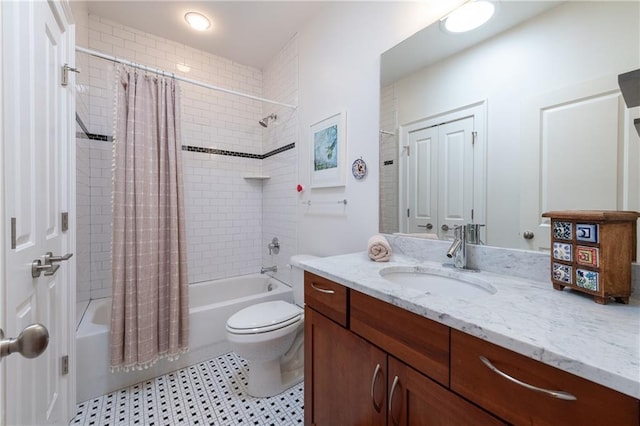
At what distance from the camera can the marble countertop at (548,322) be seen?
1.46 ft

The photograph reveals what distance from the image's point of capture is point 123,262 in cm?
166

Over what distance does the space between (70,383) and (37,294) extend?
0.76 metres

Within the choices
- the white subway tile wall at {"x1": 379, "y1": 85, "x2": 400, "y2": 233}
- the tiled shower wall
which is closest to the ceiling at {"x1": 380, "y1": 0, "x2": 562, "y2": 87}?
the white subway tile wall at {"x1": 379, "y1": 85, "x2": 400, "y2": 233}

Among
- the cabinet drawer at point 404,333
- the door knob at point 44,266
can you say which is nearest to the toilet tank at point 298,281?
the cabinet drawer at point 404,333

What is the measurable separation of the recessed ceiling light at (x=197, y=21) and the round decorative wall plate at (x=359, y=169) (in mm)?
1707

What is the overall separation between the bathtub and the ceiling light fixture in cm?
208

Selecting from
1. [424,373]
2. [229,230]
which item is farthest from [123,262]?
[424,373]

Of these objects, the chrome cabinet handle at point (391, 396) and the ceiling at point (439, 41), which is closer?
the chrome cabinet handle at point (391, 396)

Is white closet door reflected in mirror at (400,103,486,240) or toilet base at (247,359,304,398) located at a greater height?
white closet door reflected in mirror at (400,103,486,240)

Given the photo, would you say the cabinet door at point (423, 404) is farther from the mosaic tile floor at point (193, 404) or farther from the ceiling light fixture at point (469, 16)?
the ceiling light fixture at point (469, 16)

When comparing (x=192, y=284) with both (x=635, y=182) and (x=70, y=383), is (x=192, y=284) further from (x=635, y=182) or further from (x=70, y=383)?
(x=635, y=182)

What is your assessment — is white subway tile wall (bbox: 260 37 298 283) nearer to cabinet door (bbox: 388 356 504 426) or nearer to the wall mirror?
the wall mirror

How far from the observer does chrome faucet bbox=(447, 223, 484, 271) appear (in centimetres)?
110

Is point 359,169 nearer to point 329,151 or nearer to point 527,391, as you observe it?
point 329,151
